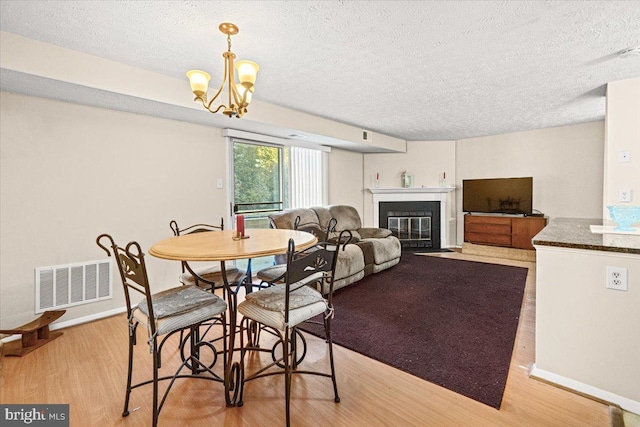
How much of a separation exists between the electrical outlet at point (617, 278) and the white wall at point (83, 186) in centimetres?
366

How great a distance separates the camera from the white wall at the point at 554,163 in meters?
4.96

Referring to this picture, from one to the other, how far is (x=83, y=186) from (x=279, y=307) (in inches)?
95.3

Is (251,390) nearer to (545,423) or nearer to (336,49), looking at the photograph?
(545,423)

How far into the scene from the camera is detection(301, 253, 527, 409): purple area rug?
6.77 ft

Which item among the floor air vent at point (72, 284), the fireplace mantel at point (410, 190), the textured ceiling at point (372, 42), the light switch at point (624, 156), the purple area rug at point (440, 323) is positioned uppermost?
the textured ceiling at point (372, 42)

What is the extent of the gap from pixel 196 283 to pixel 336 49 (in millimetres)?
1958

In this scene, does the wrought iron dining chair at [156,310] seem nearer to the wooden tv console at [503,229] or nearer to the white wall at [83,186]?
the white wall at [83,186]

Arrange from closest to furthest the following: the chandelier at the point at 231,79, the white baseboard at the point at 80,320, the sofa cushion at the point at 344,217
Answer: the chandelier at the point at 231,79 < the white baseboard at the point at 80,320 < the sofa cushion at the point at 344,217

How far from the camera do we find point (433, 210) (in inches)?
251

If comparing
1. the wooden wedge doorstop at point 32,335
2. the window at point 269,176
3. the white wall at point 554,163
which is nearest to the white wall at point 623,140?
the white wall at point 554,163

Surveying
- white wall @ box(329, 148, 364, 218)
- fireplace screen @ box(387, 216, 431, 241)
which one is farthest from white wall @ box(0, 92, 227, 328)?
fireplace screen @ box(387, 216, 431, 241)

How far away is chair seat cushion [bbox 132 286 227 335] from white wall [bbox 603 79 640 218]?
349 cm

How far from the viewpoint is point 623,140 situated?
109 inches

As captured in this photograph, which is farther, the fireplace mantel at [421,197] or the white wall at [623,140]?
the fireplace mantel at [421,197]
